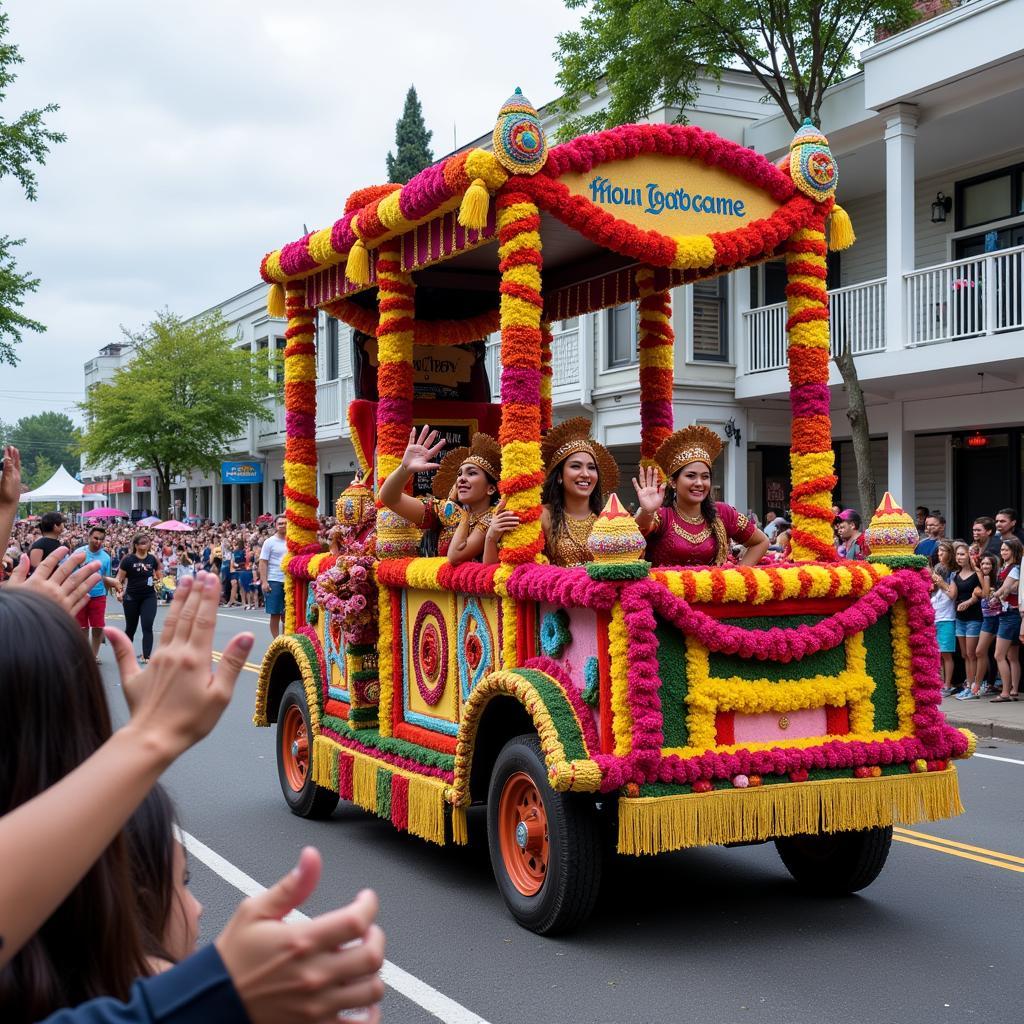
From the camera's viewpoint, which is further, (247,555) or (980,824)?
(247,555)

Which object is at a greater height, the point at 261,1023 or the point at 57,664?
the point at 57,664

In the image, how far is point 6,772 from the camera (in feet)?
5.16

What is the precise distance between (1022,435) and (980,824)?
11563 mm

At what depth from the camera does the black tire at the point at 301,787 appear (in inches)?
309

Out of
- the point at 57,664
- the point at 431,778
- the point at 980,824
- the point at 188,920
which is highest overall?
the point at 57,664

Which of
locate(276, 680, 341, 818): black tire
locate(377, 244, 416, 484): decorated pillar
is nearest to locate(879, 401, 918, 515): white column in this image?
locate(276, 680, 341, 818): black tire

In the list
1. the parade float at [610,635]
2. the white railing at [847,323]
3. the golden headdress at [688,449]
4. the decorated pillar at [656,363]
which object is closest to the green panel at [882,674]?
the parade float at [610,635]

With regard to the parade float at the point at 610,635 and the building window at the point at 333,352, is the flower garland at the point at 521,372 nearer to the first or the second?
the parade float at the point at 610,635

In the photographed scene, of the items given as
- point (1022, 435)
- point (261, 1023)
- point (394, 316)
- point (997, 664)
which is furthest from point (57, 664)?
point (1022, 435)

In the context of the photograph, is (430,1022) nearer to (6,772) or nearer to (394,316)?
(6,772)

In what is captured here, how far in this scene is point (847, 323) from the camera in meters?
18.1

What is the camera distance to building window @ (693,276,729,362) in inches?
806

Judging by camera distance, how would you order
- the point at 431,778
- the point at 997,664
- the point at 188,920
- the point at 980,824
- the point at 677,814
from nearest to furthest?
1. the point at 188,920
2. the point at 677,814
3. the point at 431,778
4. the point at 980,824
5. the point at 997,664

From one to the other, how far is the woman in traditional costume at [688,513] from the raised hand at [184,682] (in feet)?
15.6
